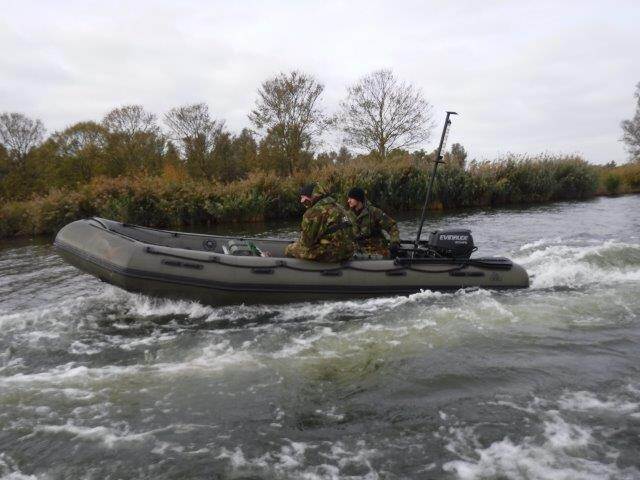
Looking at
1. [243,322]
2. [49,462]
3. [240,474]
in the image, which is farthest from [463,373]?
[49,462]

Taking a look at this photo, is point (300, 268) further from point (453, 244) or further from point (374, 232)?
point (453, 244)

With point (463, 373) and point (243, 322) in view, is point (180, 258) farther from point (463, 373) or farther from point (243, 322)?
point (463, 373)

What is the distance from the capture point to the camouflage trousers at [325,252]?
609 cm

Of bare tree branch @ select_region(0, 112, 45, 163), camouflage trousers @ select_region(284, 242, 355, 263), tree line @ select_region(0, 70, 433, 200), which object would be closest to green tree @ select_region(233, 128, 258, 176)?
tree line @ select_region(0, 70, 433, 200)

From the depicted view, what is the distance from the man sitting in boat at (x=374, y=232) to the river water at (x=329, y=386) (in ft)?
2.96

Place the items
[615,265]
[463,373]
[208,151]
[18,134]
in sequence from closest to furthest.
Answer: [463,373] → [615,265] → [18,134] → [208,151]

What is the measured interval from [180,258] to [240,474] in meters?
3.22

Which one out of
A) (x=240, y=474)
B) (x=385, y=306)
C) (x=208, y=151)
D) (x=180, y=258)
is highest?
(x=208, y=151)

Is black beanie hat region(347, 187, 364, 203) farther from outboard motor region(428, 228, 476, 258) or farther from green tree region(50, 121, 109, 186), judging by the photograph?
green tree region(50, 121, 109, 186)

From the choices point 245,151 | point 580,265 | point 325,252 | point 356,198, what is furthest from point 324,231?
point 245,151

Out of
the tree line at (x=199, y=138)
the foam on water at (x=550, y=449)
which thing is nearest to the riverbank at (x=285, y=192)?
the tree line at (x=199, y=138)

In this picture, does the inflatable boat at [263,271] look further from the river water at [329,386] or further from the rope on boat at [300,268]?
the river water at [329,386]

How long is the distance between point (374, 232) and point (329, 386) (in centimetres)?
315

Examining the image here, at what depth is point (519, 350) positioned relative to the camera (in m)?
4.73
